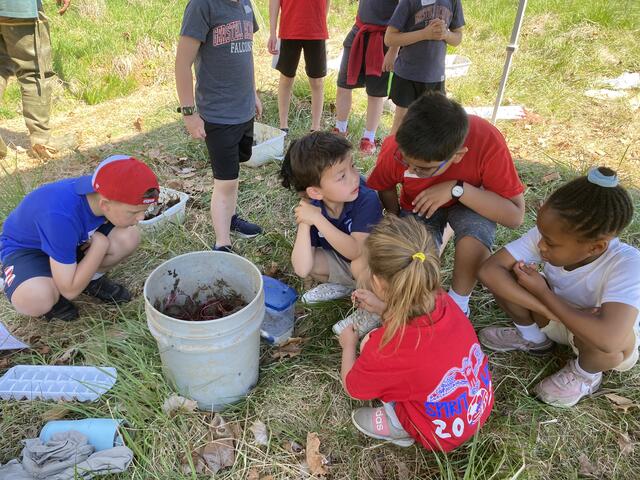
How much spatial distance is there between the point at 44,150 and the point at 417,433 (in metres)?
4.27

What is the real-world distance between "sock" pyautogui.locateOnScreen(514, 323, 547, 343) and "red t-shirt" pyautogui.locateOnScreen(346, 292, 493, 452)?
609 millimetres

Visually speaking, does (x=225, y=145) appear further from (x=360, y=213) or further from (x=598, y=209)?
(x=598, y=209)

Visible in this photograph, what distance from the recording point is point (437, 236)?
2.84m

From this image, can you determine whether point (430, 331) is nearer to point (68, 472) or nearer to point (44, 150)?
point (68, 472)

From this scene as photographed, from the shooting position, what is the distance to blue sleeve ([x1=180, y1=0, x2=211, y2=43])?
A: 102 inches

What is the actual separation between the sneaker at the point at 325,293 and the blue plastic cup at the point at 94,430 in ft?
3.88

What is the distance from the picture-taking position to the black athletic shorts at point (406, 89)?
410 centimetres

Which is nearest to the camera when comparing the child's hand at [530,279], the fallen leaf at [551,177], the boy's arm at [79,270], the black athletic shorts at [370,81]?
the child's hand at [530,279]

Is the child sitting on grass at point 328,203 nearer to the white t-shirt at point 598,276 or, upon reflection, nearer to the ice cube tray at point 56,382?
the white t-shirt at point 598,276

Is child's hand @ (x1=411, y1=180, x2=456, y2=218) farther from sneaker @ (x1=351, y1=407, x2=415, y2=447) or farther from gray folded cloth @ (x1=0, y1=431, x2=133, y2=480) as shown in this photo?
gray folded cloth @ (x1=0, y1=431, x2=133, y2=480)

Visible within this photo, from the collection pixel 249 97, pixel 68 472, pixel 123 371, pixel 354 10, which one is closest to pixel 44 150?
pixel 249 97

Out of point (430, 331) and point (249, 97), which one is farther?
point (249, 97)

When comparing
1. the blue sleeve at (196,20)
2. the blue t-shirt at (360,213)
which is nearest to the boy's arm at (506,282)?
the blue t-shirt at (360,213)

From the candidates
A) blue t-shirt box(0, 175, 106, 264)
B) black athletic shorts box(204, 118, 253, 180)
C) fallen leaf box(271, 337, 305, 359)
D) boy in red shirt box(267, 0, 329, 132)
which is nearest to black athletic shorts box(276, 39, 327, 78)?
boy in red shirt box(267, 0, 329, 132)
